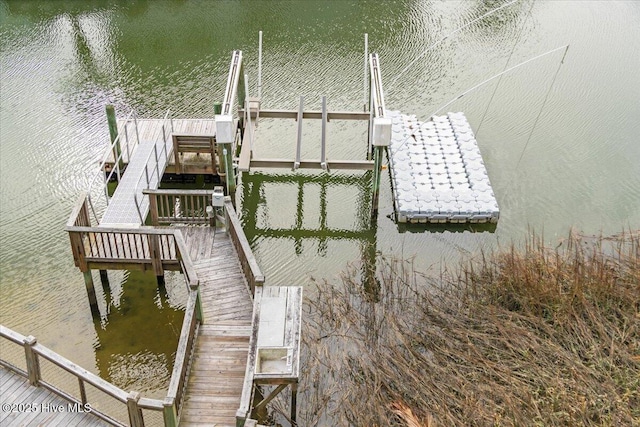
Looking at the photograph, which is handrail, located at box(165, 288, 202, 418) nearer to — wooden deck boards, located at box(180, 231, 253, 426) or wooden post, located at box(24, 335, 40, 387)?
wooden deck boards, located at box(180, 231, 253, 426)

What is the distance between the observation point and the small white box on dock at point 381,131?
50.2 feet

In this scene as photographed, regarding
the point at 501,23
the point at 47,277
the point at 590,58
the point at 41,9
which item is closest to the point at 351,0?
the point at 501,23

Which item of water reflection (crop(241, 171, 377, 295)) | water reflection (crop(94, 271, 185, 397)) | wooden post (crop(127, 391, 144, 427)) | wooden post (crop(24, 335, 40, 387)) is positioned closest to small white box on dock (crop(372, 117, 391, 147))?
water reflection (crop(241, 171, 377, 295))

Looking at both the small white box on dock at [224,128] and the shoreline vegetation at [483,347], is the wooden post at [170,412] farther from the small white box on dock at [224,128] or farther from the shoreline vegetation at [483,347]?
the small white box on dock at [224,128]

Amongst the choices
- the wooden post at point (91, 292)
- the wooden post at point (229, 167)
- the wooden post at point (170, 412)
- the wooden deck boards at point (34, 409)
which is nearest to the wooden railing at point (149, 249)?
the wooden post at point (91, 292)

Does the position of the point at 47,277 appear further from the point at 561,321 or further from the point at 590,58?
the point at 590,58

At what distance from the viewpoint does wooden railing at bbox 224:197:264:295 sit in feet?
40.2

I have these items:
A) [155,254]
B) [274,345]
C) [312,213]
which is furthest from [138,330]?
[312,213]

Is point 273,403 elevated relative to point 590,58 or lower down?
lower down

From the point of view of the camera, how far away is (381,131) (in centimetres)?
1540

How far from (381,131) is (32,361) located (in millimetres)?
9139

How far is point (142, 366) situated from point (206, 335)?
224cm

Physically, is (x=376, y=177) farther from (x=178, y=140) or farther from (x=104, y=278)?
(x=104, y=278)

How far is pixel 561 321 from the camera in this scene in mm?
12555
